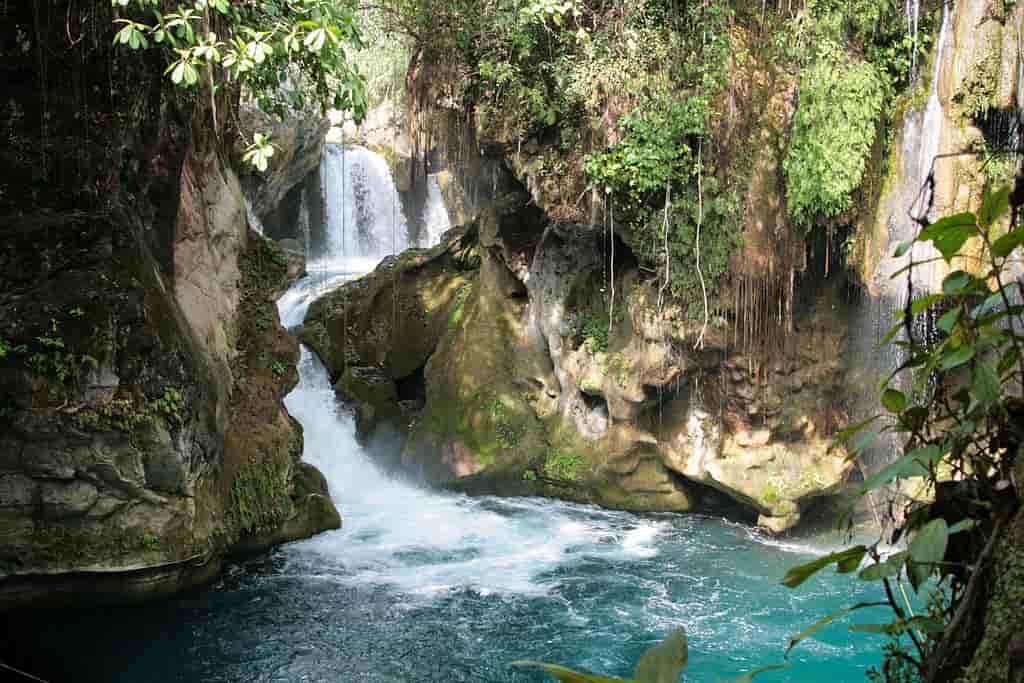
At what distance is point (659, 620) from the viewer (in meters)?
8.26

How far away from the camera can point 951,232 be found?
60.8 inches

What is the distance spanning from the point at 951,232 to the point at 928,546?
1.84ft

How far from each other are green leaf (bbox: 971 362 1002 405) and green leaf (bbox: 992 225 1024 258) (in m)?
0.19

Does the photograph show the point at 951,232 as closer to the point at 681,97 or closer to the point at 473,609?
the point at 473,609

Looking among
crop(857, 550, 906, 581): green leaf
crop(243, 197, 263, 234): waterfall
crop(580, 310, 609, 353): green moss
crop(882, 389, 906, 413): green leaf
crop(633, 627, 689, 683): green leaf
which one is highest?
crop(243, 197, 263, 234): waterfall

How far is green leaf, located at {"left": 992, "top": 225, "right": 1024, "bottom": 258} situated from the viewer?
1390 millimetres

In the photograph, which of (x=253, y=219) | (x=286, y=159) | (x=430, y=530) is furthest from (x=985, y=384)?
(x=253, y=219)

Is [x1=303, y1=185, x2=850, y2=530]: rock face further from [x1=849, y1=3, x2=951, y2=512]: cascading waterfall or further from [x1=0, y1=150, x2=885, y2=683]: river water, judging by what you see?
Answer: [x1=0, y1=150, x2=885, y2=683]: river water

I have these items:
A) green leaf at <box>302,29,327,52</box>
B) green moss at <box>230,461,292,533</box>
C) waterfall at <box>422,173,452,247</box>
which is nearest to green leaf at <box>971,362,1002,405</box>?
green leaf at <box>302,29,327,52</box>

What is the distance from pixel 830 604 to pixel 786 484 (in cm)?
209

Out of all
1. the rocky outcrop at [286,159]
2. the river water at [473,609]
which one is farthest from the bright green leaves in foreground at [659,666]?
the rocky outcrop at [286,159]


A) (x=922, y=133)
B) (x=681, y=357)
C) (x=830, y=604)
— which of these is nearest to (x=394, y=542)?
(x=681, y=357)

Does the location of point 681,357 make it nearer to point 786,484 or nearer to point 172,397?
point 786,484

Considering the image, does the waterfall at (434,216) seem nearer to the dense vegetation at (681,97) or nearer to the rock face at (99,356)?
the dense vegetation at (681,97)
